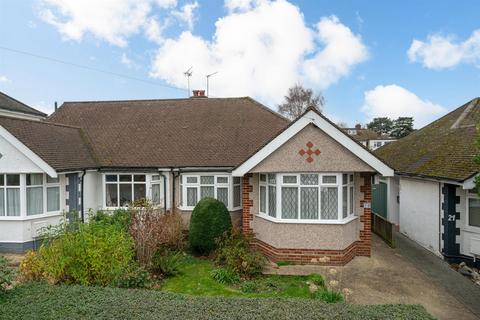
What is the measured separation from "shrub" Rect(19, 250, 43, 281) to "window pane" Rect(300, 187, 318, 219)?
7.62 m

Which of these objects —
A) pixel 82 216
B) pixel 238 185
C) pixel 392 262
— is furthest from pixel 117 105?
pixel 392 262

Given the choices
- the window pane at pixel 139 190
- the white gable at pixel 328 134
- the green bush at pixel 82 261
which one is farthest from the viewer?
the window pane at pixel 139 190

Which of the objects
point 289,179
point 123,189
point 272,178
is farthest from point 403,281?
point 123,189

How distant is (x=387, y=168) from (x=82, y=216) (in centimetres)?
1224

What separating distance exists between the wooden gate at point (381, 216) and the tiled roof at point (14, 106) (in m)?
27.5

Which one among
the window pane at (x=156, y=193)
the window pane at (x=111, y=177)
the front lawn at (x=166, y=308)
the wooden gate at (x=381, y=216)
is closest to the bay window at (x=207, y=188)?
the window pane at (x=156, y=193)

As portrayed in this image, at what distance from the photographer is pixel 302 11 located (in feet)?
51.9

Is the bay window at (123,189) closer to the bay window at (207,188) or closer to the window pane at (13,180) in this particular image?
the bay window at (207,188)

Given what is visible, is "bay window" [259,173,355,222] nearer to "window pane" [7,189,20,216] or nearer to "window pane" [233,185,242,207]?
"window pane" [233,185,242,207]

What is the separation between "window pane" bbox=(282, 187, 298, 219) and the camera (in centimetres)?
1098

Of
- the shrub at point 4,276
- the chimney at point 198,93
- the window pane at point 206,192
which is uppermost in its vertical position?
the chimney at point 198,93

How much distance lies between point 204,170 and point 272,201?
3.97 meters

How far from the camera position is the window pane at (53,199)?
42.6 feet

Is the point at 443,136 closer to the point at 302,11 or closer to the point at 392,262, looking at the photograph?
the point at 392,262
